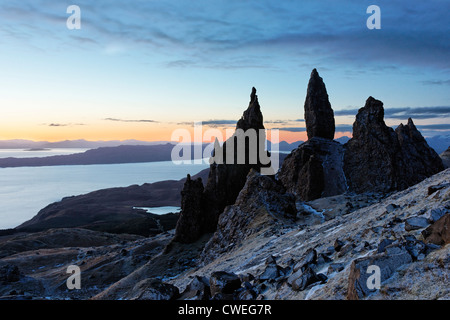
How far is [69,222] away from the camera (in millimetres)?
168250

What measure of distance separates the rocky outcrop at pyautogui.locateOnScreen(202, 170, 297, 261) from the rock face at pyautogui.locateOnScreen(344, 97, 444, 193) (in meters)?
28.3

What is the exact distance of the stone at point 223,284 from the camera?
36.2 feet

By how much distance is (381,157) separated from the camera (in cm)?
5803

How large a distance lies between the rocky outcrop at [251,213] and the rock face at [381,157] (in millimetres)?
28330

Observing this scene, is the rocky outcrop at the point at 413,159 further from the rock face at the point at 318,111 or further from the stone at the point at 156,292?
the stone at the point at 156,292

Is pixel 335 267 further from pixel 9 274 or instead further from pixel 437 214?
pixel 9 274

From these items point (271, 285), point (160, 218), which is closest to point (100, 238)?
point (160, 218)

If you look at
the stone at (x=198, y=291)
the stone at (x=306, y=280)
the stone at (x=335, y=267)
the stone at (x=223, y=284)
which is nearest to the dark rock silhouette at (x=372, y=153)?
the stone at (x=335, y=267)

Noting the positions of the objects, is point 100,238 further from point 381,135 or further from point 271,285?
point 271,285

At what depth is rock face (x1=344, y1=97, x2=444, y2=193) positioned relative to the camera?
56500 mm

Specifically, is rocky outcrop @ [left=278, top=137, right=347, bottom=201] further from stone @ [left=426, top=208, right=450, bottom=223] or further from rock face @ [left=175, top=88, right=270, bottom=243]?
stone @ [left=426, top=208, right=450, bottom=223]

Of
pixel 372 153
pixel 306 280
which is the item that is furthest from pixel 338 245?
pixel 372 153

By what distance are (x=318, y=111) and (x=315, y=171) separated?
73.6ft

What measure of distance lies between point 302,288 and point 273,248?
38.3 feet
